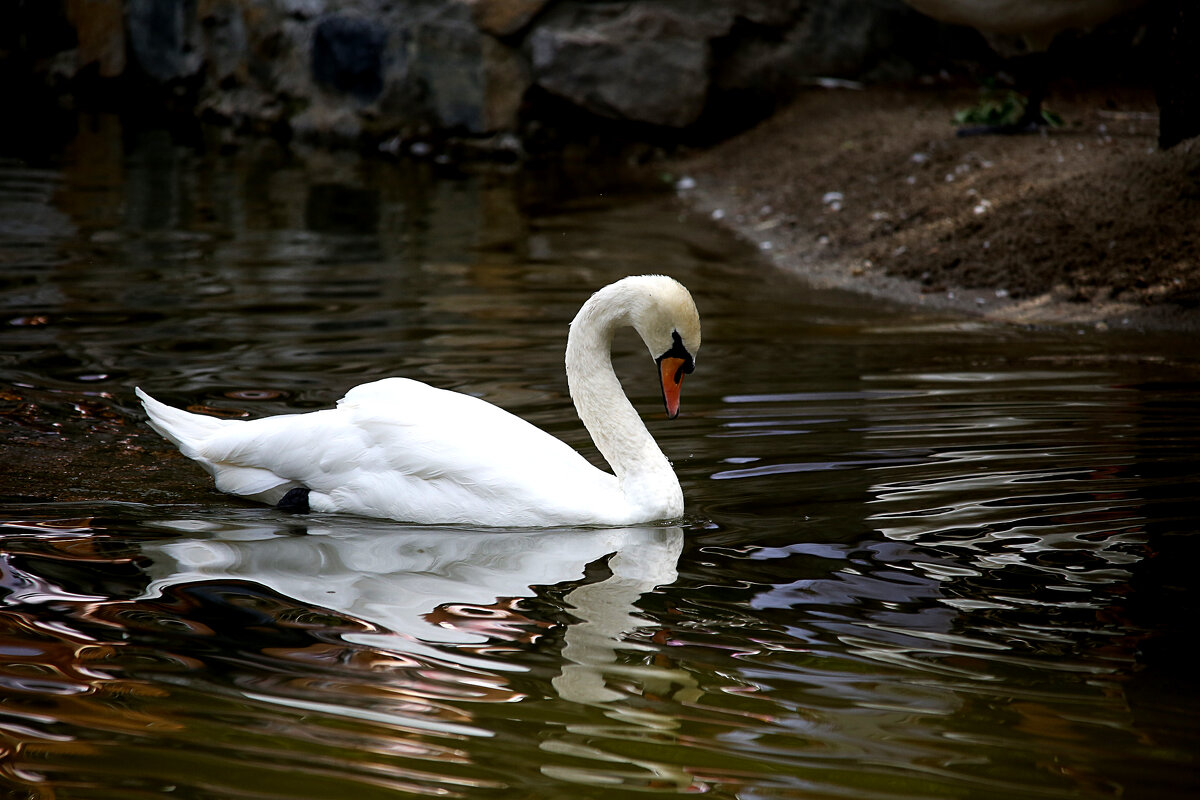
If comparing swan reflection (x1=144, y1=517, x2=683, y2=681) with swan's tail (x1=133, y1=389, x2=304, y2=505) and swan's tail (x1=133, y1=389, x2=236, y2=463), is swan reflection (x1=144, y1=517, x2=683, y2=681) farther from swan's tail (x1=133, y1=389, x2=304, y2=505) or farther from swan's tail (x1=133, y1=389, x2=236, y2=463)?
swan's tail (x1=133, y1=389, x2=236, y2=463)

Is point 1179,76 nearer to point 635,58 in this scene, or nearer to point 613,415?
point 613,415

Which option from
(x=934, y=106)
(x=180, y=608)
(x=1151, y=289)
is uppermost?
(x=934, y=106)

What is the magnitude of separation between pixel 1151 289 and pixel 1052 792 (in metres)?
5.24

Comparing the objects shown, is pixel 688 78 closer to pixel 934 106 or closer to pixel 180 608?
pixel 934 106

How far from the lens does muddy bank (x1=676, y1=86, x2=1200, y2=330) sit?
7391mm

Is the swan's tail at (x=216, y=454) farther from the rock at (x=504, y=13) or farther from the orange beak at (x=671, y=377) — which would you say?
the rock at (x=504, y=13)

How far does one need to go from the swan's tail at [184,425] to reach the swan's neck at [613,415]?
123 cm

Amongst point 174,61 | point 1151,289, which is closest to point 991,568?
point 1151,289

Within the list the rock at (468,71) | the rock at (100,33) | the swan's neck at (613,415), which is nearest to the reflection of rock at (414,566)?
the swan's neck at (613,415)

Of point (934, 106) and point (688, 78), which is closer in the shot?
point (934, 106)

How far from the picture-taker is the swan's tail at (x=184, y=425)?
4.69m

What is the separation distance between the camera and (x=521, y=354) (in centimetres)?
665

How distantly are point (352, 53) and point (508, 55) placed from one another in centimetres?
182

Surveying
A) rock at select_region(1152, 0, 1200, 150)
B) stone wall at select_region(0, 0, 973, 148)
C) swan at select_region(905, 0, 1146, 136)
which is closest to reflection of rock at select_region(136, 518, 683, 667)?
rock at select_region(1152, 0, 1200, 150)
